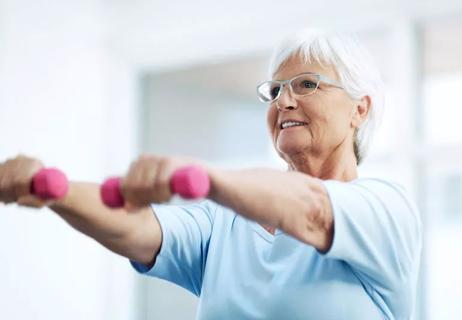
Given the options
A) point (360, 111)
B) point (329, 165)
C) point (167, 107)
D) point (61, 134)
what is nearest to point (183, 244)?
point (329, 165)

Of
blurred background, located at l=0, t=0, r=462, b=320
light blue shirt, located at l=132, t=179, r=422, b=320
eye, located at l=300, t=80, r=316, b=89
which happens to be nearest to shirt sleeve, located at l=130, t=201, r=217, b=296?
light blue shirt, located at l=132, t=179, r=422, b=320

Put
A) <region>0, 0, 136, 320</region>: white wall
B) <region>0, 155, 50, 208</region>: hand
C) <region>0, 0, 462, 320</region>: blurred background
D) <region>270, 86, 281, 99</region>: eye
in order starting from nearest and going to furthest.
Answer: <region>0, 155, 50, 208</region>: hand → <region>270, 86, 281, 99</region>: eye → <region>0, 0, 462, 320</region>: blurred background → <region>0, 0, 136, 320</region>: white wall

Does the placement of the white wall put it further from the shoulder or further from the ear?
the shoulder

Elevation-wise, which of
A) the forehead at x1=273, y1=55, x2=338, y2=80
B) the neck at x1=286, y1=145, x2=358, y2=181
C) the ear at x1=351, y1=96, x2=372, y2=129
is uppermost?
the forehead at x1=273, y1=55, x2=338, y2=80

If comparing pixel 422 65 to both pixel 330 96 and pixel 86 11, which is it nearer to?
pixel 86 11

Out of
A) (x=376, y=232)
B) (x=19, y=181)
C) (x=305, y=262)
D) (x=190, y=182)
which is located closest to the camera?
(x=190, y=182)

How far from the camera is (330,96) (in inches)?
54.8

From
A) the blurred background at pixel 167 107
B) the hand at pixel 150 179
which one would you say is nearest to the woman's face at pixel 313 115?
the hand at pixel 150 179

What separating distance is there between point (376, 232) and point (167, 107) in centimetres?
325

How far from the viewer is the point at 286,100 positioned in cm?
140

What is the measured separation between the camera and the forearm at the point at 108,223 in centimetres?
115

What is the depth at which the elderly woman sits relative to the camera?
3.42ft

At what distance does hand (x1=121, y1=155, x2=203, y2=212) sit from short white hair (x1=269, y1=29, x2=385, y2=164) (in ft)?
1.71

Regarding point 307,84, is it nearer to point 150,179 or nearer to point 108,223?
point 108,223
